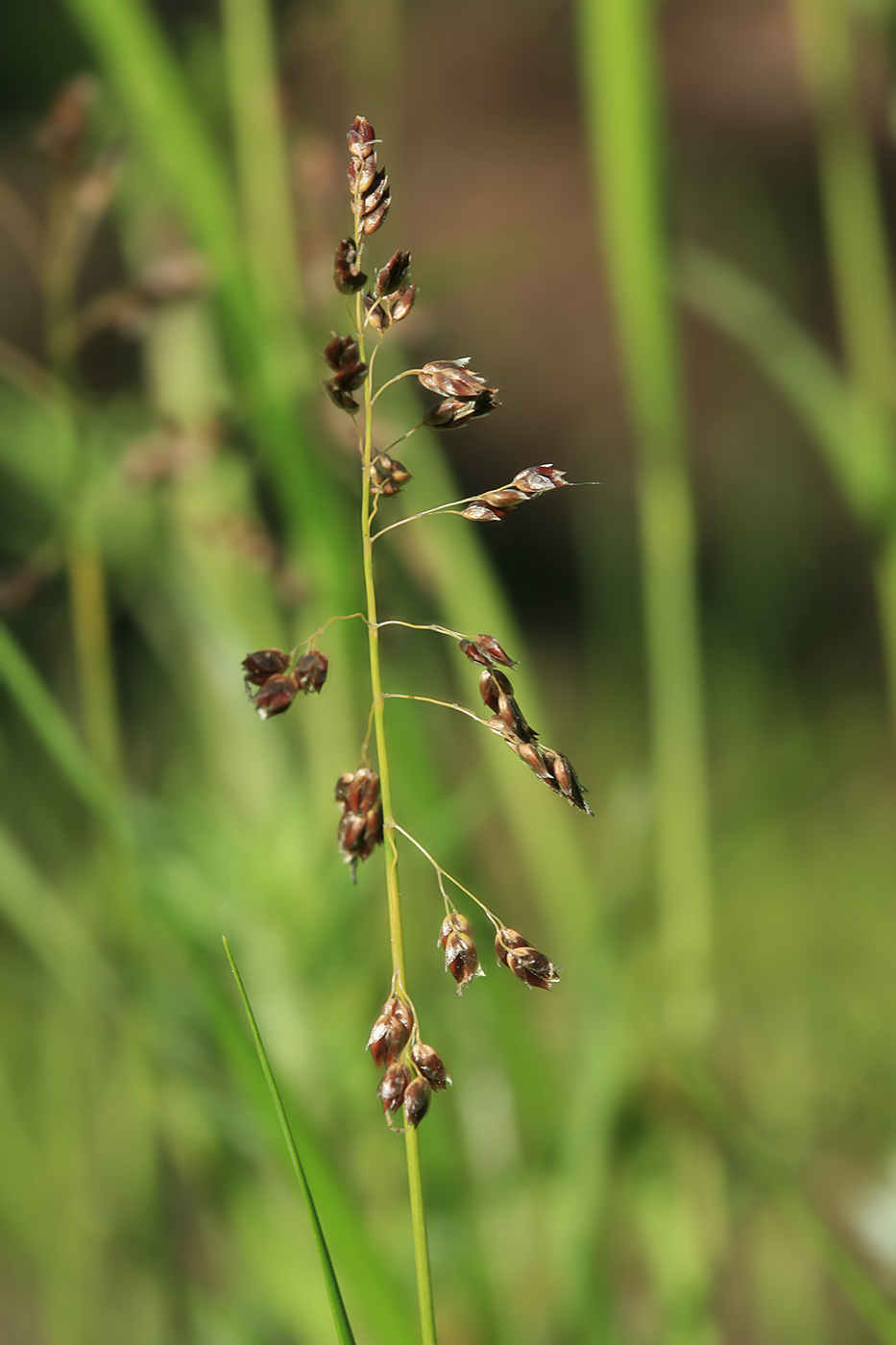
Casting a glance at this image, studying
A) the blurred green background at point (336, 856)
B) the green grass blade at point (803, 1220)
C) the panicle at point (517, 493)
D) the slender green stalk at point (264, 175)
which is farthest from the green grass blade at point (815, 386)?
the panicle at point (517, 493)

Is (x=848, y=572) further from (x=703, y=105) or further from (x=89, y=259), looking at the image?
(x=89, y=259)

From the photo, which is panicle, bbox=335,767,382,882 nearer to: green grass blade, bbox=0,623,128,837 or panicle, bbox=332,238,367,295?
panicle, bbox=332,238,367,295

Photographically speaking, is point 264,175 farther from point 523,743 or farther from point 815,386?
point 523,743

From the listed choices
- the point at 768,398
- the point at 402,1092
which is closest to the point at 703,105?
the point at 768,398

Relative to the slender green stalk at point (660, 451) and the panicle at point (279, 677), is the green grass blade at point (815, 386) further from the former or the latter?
the panicle at point (279, 677)

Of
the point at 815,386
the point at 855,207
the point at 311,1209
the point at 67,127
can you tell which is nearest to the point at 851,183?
the point at 855,207

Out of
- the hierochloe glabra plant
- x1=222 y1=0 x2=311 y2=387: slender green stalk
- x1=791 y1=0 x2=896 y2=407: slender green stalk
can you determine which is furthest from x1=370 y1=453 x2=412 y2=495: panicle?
x1=791 y1=0 x2=896 y2=407: slender green stalk
